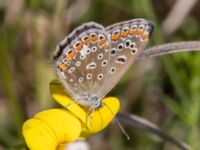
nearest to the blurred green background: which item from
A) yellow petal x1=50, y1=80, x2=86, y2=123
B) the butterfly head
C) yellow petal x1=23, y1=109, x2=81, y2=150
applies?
the butterfly head

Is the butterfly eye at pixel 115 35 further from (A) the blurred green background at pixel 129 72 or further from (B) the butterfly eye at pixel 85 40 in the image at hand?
(A) the blurred green background at pixel 129 72

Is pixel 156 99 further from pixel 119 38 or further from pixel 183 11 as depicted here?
pixel 119 38

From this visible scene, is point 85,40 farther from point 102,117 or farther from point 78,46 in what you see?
point 102,117

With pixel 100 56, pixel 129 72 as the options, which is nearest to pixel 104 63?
pixel 100 56

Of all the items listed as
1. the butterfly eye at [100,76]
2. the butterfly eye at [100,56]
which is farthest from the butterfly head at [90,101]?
the butterfly eye at [100,56]

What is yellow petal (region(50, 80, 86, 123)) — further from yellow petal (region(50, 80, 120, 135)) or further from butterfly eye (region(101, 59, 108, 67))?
butterfly eye (region(101, 59, 108, 67))
